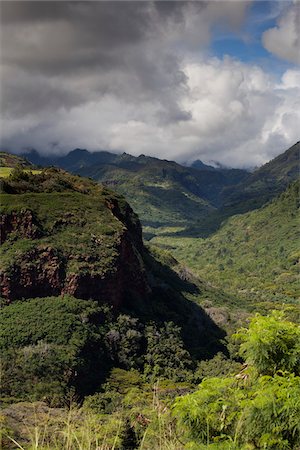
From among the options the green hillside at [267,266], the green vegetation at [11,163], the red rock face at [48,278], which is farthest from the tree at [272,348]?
the green hillside at [267,266]

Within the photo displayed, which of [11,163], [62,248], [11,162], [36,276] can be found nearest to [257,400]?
[36,276]

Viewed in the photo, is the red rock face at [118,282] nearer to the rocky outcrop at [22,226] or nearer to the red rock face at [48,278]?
the red rock face at [48,278]

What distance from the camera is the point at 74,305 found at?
59062 mm

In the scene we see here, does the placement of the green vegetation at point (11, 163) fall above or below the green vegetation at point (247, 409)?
above

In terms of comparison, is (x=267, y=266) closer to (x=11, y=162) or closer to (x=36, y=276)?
(x=11, y=162)

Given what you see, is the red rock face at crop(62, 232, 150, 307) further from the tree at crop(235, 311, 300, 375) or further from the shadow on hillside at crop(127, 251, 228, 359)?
the tree at crop(235, 311, 300, 375)

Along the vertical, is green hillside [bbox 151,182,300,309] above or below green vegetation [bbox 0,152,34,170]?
below

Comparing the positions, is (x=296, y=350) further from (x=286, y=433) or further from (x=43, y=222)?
(x=43, y=222)

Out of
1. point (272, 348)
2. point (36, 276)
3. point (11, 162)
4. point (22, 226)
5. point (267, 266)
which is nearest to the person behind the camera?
point (272, 348)

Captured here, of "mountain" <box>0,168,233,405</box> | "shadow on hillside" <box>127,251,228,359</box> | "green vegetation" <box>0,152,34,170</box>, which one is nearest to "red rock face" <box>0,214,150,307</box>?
"mountain" <box>0,168,233,405</box>

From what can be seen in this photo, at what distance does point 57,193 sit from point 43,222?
794cm

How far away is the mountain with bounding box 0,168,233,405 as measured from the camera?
52188 mm

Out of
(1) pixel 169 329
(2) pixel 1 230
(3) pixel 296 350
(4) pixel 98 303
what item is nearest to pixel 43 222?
(2) pixel 1 230

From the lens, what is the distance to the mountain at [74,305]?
52188 mm
